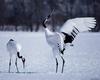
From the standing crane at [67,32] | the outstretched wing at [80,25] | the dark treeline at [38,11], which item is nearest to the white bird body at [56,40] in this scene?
the standing crane at [67,32]

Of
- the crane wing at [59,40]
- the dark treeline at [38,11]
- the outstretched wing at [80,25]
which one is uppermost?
the outstretched wing at [80,25]

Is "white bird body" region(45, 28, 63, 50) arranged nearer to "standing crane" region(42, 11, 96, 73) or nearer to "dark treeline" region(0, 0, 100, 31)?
"standing crane" region(42, 11, 96, 73)

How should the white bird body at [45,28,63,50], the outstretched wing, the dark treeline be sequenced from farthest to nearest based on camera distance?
the dark treeline < the outstretched wing < the white bird body at [45,28,63,50]

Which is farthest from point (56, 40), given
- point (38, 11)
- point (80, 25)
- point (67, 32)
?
point (38, 11)

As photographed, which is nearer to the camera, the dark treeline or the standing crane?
the standing crane

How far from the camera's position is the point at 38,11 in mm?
52469

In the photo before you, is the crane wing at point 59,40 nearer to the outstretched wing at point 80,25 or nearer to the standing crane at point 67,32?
the standing crane at point 67,32

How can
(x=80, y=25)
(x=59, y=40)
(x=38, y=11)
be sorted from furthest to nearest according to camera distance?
(x=38, y=11), (x=80, y=25), (x=59, y=40)

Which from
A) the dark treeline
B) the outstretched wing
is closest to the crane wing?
the outstretched wing

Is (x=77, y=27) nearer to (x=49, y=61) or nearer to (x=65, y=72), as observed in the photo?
(x=65, y=72)

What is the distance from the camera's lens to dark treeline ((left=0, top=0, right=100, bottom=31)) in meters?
46.6

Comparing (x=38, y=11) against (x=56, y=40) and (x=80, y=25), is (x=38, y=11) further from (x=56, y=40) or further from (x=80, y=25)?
(x=56, y=40)

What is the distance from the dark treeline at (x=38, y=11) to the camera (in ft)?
153

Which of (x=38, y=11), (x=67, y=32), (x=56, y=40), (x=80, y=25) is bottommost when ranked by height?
(x=38, y=11)
